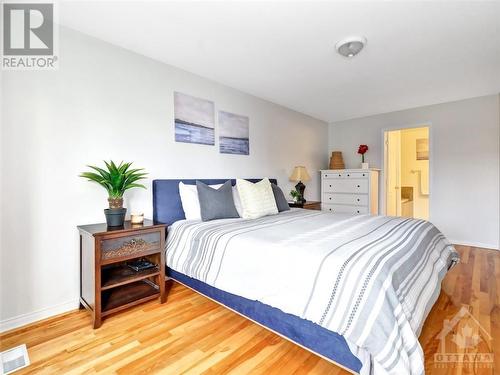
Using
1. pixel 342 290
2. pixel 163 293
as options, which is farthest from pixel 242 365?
pixel 163 293

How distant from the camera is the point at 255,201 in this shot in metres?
2.60

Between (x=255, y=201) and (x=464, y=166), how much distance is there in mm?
3513

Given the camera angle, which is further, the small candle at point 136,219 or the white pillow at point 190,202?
the white pillow at point 190,202

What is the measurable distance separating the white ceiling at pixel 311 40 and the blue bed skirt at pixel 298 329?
2.11 m

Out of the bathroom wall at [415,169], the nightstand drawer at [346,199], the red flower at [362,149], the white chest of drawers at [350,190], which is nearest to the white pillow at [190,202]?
the white chest of drawers at [350,190]

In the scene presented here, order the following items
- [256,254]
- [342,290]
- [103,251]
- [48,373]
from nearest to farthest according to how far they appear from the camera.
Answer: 1. [342,290]
2. [48,373]
3. [256,254]
4. [103,251]

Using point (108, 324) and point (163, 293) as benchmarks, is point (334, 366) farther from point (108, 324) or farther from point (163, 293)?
point (108, 324)

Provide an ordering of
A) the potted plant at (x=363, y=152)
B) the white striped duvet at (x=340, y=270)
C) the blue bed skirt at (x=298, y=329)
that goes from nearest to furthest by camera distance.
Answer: the white striped duvet at (x=340, y=270) < the blue bed skirt at (x=298, y=329) < the potted plant at (x=363, y=152)

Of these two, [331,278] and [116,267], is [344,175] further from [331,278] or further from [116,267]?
[116,267]

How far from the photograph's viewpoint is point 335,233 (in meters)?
1.75

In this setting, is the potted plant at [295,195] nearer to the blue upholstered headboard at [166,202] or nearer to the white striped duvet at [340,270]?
the white striped duvet at [340,270]

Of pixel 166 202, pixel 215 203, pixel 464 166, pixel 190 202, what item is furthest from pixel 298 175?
pixel 464 166

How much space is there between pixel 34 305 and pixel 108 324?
0.60 m

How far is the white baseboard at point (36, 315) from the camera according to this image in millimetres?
1680
